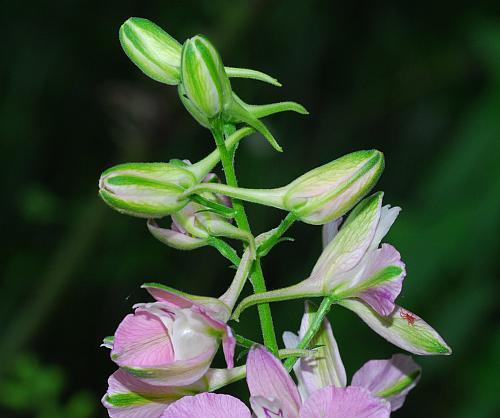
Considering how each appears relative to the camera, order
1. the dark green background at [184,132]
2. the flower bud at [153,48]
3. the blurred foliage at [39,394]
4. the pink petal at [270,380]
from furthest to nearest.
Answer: the dark green background at [184,132] < the blurred foliage at [39,394] < the flower bud at [153,48] < the pink petal at [270,380]

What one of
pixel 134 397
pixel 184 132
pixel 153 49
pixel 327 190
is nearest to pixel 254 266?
pixel 327 190

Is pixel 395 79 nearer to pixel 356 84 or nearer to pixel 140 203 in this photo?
pixel 356 84

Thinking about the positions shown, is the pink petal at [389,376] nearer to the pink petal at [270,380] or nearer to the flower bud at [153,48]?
the pink petal at [270,380]

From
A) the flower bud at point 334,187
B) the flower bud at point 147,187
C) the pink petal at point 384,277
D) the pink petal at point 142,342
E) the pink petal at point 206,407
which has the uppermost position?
the flower bud at point 334,187

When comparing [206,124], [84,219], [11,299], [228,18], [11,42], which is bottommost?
[11,299]

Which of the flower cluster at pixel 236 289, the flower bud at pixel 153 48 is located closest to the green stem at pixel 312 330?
the flower cluster at pixel 236 289

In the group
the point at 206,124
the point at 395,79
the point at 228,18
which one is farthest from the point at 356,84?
the point at 206,124
